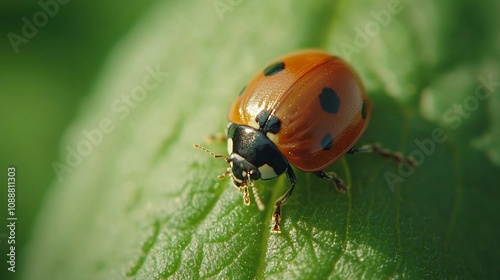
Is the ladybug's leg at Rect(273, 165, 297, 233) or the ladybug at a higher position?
the ladybug

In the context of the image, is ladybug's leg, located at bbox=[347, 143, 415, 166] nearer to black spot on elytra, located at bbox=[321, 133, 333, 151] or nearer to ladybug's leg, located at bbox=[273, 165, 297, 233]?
black spot on elytra, located at bbox=[321, 133, 333, 151]

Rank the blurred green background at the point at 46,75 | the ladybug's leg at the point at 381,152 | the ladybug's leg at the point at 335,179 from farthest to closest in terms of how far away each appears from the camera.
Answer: the blurred green background at the point at 46,75, the ladybug's leg at the point at 381,152, the ladybug's leg at the point at 335,179

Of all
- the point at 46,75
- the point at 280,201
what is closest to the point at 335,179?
the point at 280,201

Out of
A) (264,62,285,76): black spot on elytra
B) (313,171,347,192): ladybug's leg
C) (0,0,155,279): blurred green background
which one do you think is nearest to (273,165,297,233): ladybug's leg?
(313,171,347,192): ladybug's leg

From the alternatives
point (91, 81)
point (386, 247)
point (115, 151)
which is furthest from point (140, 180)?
point (91, 81)

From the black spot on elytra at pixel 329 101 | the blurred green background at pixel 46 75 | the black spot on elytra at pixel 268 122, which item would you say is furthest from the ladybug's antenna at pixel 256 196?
the blurred green background at pixel 46 75

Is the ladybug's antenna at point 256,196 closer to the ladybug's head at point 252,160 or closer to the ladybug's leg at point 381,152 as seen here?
the ladybug's head at point 252,160

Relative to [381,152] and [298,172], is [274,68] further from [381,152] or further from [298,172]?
[381,152]

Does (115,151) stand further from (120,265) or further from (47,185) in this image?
(47,185)
